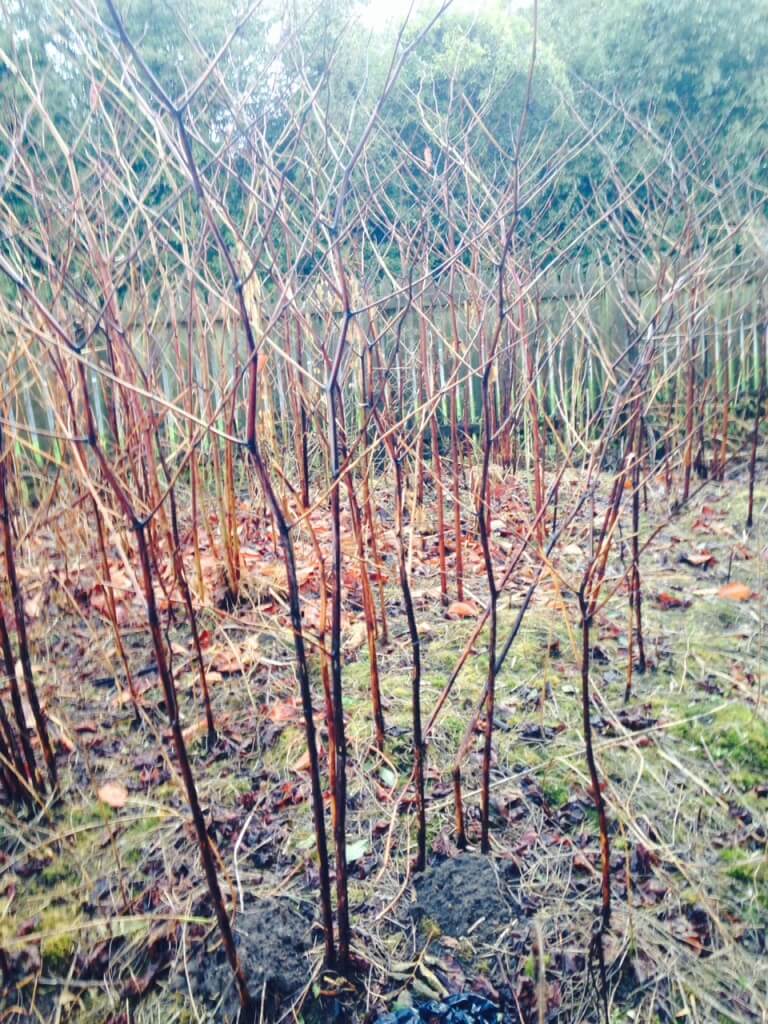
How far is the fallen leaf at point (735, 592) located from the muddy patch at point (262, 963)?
2.06 m

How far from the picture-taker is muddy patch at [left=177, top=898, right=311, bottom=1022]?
1392 mm

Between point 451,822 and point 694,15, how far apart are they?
7548mm

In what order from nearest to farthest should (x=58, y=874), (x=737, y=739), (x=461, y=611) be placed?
(x=58, y=874)
(x=737, y=739)
(x=461, y=611)

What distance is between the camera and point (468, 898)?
5.15 ft

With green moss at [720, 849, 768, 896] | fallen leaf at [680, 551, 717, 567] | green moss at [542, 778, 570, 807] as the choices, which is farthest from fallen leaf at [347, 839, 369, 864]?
fallen leaf at [680, 551, 717, 567]

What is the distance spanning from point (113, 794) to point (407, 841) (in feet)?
2.60

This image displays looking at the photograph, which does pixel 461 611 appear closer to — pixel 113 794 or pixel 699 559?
pixel 699 559

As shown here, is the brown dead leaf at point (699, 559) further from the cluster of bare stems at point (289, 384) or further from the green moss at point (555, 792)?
the green moss at point (555, 792)

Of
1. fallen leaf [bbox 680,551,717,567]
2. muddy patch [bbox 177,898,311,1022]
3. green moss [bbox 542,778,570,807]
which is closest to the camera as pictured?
muddy patch [bbox 177,898,311,1022]

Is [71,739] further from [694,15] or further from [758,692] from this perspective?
[694,15]

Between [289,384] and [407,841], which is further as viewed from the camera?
[289,384]

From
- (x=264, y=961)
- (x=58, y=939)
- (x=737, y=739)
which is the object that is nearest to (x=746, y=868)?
(x=737, y=739)

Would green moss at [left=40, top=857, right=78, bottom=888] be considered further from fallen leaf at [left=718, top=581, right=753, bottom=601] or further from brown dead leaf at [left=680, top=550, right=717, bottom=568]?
brown dead leaf at [left=680, top=550, right=717, bottom=568]

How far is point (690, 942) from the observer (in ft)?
4.95
